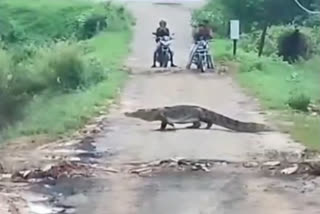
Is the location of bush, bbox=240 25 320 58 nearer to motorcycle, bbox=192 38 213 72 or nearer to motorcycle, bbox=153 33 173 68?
motorcycle, bbox=153 33 173 68

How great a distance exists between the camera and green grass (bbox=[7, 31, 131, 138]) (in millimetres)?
14781

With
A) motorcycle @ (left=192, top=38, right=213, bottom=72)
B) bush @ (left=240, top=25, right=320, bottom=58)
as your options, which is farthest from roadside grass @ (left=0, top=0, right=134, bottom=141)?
bush @ (left=240, top=25, right=320, bottom=58)

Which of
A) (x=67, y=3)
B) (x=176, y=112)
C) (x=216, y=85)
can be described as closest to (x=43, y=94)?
(x=176, y=112)

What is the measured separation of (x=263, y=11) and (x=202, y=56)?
24.6 ft

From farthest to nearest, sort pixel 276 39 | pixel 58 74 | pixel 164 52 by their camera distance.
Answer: pixel 276 39 < pixel 164 52 < pixel 58 74

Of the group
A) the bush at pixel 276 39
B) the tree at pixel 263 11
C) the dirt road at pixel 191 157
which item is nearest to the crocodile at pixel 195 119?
the dirt road at pixel 191 157

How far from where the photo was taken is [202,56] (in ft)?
84.8

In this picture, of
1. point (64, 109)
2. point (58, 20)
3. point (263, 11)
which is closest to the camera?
point (64, 109)

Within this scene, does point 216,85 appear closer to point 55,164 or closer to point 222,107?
point 222,107

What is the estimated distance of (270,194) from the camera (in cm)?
1027

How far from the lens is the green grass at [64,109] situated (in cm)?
1478

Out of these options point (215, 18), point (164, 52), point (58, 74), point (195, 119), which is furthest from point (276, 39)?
point (195, 119)

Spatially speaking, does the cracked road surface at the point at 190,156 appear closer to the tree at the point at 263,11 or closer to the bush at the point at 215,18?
the tree at the point at 263,11

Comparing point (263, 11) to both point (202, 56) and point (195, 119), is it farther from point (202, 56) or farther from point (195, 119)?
point (195, 119)
